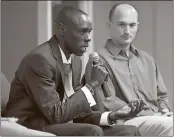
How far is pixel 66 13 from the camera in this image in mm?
938

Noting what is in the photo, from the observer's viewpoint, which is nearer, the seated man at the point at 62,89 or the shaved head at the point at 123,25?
the seated man at the point at 62,89

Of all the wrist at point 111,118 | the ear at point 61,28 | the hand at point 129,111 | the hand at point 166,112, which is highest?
the ear at point 61,28

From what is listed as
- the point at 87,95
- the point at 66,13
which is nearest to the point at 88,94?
the point at 87,95

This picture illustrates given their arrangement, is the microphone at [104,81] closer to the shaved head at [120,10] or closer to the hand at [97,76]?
the hand at [97,76]

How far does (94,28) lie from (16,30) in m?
0.23

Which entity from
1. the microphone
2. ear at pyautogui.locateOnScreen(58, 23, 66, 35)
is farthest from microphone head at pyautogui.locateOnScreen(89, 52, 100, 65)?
ear at pyautogui.locateOnScreen(58, 23, 66, 35)

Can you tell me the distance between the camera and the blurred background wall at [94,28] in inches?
39.6

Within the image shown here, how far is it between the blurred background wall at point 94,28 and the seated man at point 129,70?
2 centimetres

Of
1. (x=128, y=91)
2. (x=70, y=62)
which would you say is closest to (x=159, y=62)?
(x=128, y=91)

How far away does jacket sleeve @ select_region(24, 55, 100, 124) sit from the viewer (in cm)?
88

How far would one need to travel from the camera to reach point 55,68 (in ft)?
2.99

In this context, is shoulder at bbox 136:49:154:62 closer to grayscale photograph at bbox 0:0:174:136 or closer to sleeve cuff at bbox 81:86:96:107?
grayscale photograph at bbox 0:0:174:136

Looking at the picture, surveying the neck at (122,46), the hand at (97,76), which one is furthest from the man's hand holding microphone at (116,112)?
the neck at (122,46)

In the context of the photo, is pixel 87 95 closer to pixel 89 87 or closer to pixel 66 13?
pixel 89 87
